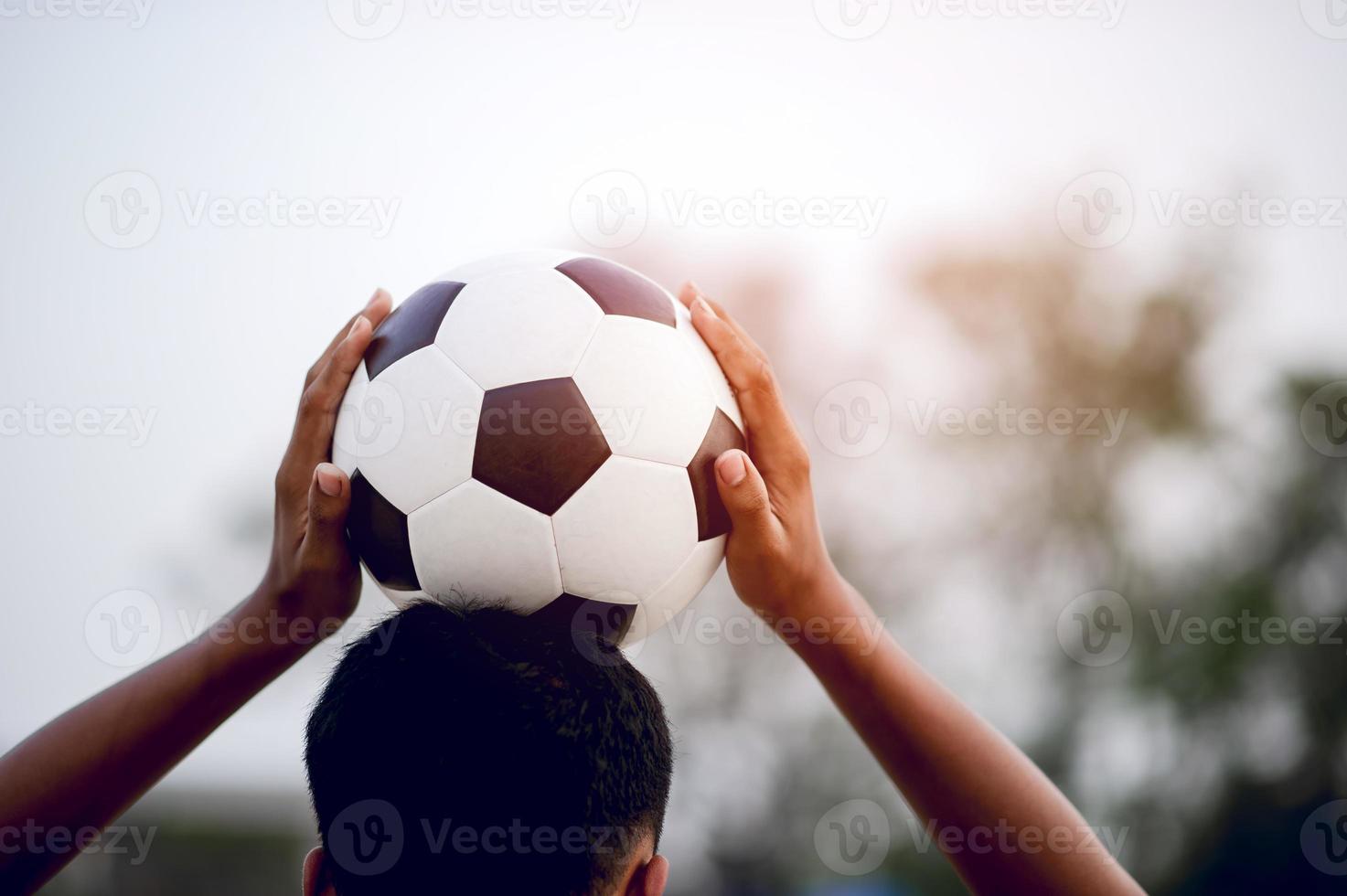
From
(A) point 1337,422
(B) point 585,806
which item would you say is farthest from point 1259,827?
(B) point 585,806

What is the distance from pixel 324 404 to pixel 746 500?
3.41ft

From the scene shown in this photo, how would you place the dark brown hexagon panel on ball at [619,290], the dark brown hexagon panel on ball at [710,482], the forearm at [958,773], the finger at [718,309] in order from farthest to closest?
the finger at [718,309] → the dark brown hexagon panel on ball at [619,290] → the dark brown hexagon panel on ball at [710,482] → the forearm at [958,773]

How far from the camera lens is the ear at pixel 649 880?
1.69 metres

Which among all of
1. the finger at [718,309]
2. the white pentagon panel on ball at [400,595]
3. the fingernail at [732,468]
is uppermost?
the finger at [718,309]

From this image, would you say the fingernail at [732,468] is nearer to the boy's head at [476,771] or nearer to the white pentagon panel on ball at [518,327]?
the white pentagon panel on ball at [518,327]

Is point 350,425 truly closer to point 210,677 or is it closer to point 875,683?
point 210,677

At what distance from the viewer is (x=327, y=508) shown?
2.17m

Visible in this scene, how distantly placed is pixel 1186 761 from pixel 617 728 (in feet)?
49.0

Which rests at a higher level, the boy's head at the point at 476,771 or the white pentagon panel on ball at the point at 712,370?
the white pentagon panel on ball at the point at 712,370

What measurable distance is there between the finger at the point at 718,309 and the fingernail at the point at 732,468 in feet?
1.05

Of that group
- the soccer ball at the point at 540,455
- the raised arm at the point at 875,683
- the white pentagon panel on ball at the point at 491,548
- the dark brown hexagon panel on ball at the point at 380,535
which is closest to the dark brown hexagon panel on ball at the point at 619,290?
the soccer ball at the point at 540,455

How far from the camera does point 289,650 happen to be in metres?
2.31

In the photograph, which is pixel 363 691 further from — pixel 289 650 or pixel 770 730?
pixel 770 730

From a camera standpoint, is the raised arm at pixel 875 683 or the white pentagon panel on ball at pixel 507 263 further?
the white pentagon panel on ball at pixel 507 263
